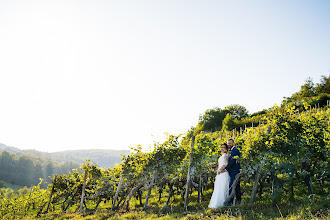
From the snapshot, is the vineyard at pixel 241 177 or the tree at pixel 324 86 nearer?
the vineyard at pixel 241 177

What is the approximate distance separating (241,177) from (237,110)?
5189 centimetres

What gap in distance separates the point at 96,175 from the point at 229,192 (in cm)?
765

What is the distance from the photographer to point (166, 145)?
10.9 meters

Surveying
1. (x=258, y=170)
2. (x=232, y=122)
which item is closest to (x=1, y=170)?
(x=232, y=122)

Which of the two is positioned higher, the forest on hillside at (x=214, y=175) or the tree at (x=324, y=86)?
the tree at (x=324, y=86)

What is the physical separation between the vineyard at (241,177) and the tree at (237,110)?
45316 millimetres

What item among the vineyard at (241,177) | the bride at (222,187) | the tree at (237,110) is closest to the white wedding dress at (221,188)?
the bride at (222,187)

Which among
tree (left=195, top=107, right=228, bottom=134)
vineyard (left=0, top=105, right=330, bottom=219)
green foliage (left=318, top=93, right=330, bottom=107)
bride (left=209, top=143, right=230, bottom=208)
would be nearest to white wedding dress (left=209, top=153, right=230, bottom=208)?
bride (left=209, top=143, right=230, bottom=208)

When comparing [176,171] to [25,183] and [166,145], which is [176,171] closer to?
[166,145]

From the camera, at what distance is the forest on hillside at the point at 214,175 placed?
25.3 ft

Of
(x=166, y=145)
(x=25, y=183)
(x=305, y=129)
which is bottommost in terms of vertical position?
(x=25, y=183)

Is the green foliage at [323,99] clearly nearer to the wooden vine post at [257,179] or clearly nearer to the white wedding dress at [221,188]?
the wooden vine post at [257,179]

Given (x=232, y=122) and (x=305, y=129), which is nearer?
(x=305, y=129)

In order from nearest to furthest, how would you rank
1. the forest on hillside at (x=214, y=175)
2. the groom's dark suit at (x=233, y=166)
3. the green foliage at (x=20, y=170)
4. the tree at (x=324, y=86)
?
the forest on hillside at (x=214, y=175) < the groom's dark suit at (x=233, y=166) < the tree at (x=324, y=86) < the green foliage at (x=20, y=170)
